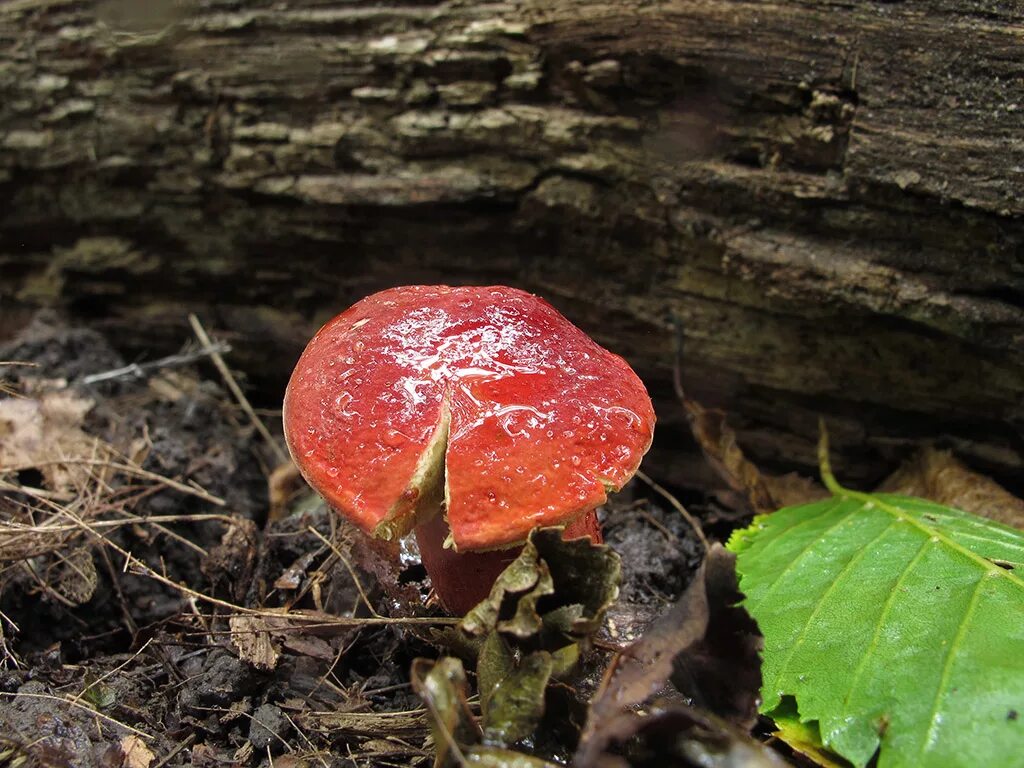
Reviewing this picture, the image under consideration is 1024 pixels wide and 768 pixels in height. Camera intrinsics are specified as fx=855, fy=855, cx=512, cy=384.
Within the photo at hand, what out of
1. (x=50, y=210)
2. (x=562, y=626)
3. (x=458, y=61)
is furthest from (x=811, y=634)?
(x=50, y=210)

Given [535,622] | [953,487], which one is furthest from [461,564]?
[953,487]

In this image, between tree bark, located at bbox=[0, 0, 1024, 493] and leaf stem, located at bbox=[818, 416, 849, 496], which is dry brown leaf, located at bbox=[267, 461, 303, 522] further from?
leaf stem, located at bbox=[818, 416, 849, 496]

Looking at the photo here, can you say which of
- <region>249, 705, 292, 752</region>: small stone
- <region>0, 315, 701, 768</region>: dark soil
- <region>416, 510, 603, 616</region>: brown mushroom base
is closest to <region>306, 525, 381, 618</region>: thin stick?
<region>0, 315, 701, 768</region>: dark soil

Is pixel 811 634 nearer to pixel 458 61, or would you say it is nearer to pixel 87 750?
pixel 87 750

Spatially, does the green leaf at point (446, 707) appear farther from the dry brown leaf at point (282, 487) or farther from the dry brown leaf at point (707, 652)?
the dry brown leaf at point (282, 487)

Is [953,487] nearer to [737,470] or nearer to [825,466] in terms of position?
[825,466]

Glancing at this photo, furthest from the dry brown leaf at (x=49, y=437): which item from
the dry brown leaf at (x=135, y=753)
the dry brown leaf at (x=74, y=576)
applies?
the dry brown leaf at (x=135, y=753)
